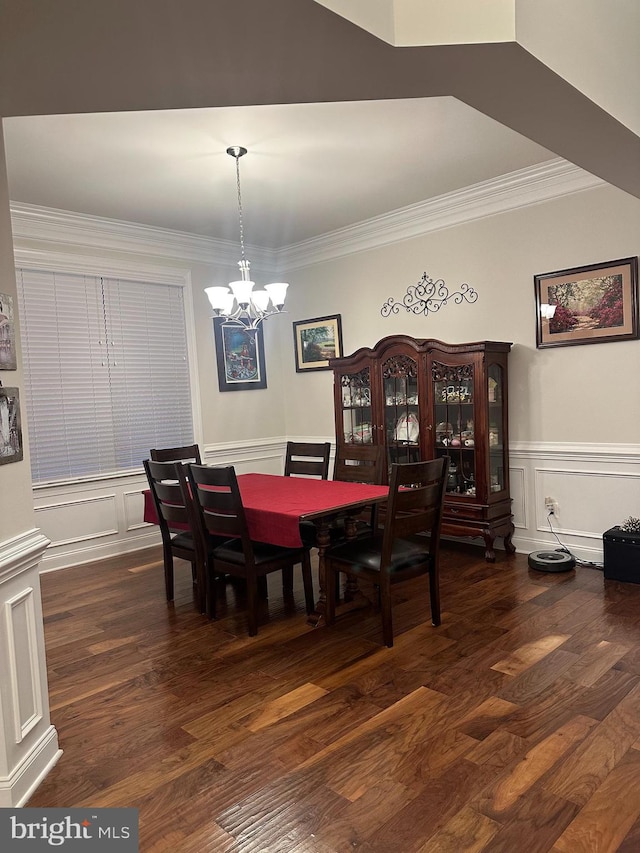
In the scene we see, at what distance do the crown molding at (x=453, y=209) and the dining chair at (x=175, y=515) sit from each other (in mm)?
2809

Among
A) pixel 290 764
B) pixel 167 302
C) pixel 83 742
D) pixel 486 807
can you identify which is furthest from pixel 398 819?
pixel 167 302

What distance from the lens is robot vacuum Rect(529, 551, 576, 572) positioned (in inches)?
151

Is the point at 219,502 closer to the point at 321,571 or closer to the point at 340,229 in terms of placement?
the point at 321,571

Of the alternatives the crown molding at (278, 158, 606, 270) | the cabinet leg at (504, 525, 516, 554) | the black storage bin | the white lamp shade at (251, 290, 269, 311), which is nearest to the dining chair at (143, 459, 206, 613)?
the white lamp shade at (251, 290, 269, 311)

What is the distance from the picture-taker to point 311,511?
115 inches

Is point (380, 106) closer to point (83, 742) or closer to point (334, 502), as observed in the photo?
point (334, 502)

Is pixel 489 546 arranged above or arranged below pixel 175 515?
below

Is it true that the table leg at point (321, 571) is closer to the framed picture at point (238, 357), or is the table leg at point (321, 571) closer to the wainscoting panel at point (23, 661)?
the wainscoting panel at point (23, 661)

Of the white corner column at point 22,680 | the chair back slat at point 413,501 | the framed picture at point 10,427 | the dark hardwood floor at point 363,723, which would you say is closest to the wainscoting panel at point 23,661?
the white corner column at point 22,680

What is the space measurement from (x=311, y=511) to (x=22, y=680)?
1427 millimetres

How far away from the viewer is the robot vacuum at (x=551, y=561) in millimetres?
3830

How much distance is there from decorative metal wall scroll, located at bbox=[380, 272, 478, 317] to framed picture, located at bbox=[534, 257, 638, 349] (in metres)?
0.58

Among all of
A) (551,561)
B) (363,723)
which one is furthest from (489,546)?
(363,723)

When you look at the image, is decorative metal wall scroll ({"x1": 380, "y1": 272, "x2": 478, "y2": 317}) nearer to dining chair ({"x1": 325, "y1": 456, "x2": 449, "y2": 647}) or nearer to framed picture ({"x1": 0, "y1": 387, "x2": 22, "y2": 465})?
dining chair ({"x1": 325, "y1": 456, "x2": 449, "y2": 647})
